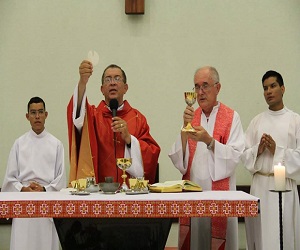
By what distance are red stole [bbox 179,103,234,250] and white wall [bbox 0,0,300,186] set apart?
2210 mm

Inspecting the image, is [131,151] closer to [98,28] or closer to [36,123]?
[36,123]

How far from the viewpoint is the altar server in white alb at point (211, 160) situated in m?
4.71

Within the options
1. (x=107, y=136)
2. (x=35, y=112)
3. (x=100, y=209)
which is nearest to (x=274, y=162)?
(x=107, y=136)

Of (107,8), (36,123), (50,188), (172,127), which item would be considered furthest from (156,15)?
(50,188)

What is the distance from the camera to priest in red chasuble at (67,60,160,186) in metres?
4.50

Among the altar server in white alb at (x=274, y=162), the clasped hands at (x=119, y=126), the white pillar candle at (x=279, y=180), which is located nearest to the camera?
the white pillar candle at (x=279, y=180)

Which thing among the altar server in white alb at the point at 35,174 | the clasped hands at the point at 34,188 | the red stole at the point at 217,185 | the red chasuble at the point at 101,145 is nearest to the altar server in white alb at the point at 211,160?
the red stole at the point at 217,185

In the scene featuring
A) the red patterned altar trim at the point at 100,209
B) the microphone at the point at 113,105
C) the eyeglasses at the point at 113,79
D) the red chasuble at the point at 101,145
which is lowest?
the red patterned altar trim at the point at 100,209

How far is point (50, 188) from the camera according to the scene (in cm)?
609

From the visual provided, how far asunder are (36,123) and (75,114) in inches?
80.0

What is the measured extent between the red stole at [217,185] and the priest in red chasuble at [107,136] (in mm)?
423

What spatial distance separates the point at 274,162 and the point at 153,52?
226 centimetres

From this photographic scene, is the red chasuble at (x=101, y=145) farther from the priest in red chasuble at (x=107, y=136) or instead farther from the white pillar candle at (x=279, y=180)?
the white pillar candle at (x=279, y=180)

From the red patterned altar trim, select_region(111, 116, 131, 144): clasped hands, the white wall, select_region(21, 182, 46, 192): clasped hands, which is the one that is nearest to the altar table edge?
the red patterned altar trim
